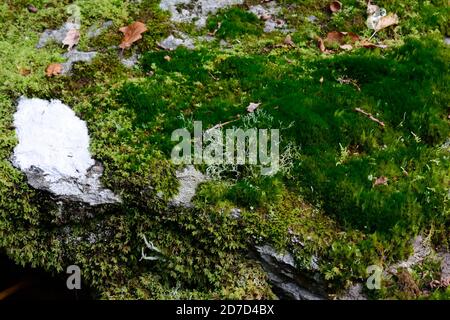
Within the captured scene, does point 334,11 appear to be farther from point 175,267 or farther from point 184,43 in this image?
point 175,267

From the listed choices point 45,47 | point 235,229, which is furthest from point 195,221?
point 45,47

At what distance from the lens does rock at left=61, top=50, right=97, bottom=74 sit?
4.96 meters

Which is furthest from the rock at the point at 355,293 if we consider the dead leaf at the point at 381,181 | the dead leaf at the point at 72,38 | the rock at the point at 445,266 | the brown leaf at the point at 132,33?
Result: the dead leaf at the point at 72,38

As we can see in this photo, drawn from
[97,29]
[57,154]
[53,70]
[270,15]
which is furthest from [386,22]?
[57,154]

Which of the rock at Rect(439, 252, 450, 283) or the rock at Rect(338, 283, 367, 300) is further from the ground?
the rock at Rect(439, 252, 450, 283)

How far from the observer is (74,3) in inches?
222

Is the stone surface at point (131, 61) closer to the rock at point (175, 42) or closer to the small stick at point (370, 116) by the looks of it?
the rock at point (175, 42)

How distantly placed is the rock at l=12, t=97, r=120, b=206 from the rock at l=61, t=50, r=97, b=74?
459 mm

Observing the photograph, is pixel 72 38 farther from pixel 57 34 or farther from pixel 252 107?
pixel 252 107

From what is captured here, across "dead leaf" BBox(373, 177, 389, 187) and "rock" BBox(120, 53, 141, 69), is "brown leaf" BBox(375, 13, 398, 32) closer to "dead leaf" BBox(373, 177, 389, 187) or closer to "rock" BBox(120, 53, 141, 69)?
"dead leaf" BBox(373, 177, 389, 187)

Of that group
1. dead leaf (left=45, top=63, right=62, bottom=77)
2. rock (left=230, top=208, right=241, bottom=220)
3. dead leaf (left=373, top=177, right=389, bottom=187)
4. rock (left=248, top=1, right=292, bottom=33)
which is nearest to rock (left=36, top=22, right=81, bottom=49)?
dead leaf (left=45, top=63, right=62, bottom=77)

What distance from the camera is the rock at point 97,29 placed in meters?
5.31

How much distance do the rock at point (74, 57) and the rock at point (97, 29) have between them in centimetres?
27
